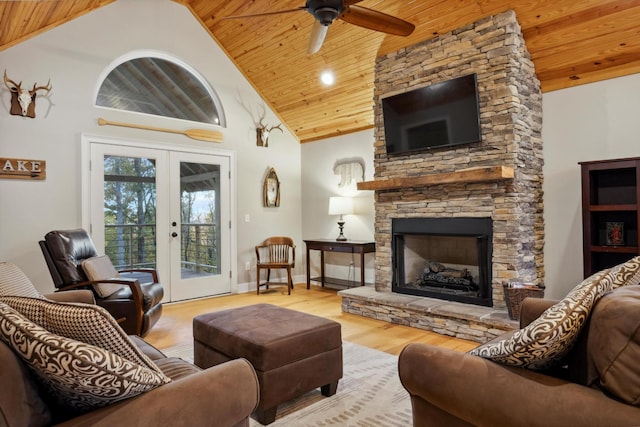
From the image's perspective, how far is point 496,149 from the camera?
12.0 feet

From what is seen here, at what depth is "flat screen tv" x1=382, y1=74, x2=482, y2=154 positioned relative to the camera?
12.4 ft

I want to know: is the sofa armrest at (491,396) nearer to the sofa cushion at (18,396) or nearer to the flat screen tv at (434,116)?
the sofa cushion at (18,396)

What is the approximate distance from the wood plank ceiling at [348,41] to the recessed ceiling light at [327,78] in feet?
0.21

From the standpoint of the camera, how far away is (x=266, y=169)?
20.2ft

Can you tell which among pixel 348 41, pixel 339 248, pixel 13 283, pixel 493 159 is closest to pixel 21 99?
pixel 13 283

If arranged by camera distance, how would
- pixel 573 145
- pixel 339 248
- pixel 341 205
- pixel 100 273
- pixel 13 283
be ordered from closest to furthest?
pixel 13 283 < pixel 100 273 < pixel 573 145 < pixel 339 248 < pixel 341 205

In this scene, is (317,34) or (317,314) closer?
(317,34)

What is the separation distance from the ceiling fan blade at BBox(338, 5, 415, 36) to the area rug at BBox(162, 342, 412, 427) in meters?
2.52

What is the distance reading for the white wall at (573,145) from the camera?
354 cm

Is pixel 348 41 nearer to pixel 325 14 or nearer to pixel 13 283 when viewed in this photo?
pixel 325 14

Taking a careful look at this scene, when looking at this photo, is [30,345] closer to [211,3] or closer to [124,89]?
[124,89]

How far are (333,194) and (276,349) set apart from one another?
13.5ft

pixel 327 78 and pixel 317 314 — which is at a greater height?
pixel 327 78

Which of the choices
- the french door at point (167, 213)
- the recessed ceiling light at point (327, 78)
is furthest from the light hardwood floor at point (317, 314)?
the recessed ceiling light at point (327, 78)
